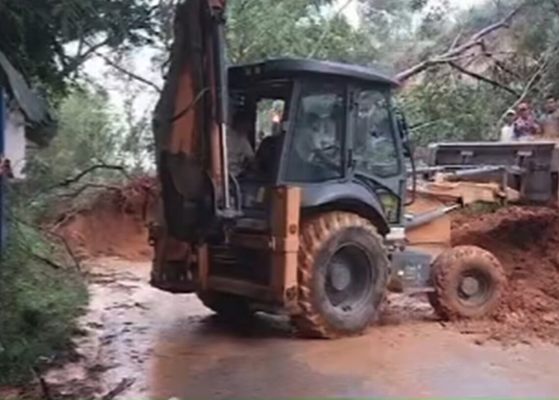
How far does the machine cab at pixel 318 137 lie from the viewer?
767 centimetres

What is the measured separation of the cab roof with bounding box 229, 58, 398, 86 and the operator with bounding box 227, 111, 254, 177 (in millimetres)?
351

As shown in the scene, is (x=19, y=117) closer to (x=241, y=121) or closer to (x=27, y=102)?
(x=27, y=102)

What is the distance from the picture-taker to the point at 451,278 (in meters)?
8.39

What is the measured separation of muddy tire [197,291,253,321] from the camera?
28.6 feet

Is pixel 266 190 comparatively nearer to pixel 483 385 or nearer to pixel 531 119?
pixel 483 385

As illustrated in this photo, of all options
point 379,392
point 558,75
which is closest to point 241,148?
point 379,392

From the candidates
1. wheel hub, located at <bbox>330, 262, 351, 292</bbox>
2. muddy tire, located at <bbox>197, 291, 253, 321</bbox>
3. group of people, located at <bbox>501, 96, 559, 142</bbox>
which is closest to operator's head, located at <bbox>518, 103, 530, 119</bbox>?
group of people, located at <bbox>501, 96, 559, 142</bbox>

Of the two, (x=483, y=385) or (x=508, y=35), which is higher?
(x=508, y=35)

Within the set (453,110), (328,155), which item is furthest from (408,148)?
(453,110)

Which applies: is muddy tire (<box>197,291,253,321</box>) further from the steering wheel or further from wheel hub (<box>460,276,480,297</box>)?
wheel hub (<box>460,276,480,297</box>)

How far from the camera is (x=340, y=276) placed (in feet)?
26.1

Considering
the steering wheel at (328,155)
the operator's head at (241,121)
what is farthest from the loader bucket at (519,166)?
the operator's head at (241,121)

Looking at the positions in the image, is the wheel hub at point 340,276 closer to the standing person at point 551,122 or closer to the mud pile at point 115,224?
the standing person at point 551,122

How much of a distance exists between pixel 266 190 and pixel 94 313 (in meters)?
2.76
